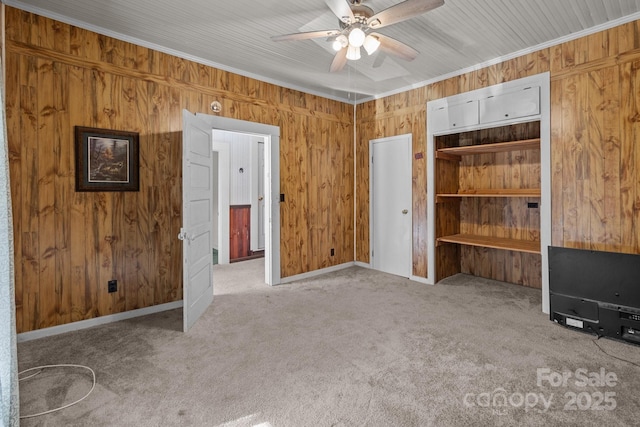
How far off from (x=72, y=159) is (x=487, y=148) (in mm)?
4372

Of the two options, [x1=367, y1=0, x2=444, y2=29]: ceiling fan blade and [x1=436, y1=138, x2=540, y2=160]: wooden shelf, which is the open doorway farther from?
[x1=367, y1=0, x2=444, y2=29]: ceiling fan blade

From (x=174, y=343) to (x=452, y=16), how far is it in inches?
143

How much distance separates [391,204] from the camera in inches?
194

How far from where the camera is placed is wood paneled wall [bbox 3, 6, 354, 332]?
2699mm

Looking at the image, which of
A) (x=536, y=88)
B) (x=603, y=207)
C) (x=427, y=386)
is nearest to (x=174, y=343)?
(x=427, y=386)

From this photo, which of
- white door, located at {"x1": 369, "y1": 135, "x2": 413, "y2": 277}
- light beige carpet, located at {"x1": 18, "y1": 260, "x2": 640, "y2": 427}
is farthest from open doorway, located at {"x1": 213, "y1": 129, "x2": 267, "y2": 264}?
light beige carpet, located at {"x1": 18, "y1": 260, "x2": 640, "y2": 427}

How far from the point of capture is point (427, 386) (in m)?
2.08

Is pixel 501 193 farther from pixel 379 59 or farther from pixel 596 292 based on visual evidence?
pixel 379 59

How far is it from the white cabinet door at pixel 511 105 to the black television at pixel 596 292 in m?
1.46

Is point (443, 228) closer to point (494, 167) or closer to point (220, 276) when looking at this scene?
point (494, 167)

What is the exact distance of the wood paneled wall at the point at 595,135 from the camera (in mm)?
2859

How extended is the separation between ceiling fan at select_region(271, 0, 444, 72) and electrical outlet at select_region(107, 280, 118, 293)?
8.79 feet

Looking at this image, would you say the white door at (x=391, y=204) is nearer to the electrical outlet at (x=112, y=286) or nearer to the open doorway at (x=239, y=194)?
the open doorway at (x=239, y=194)

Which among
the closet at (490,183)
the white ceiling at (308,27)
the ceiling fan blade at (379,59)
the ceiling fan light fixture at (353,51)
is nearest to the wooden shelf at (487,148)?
the closet at (490,183)
